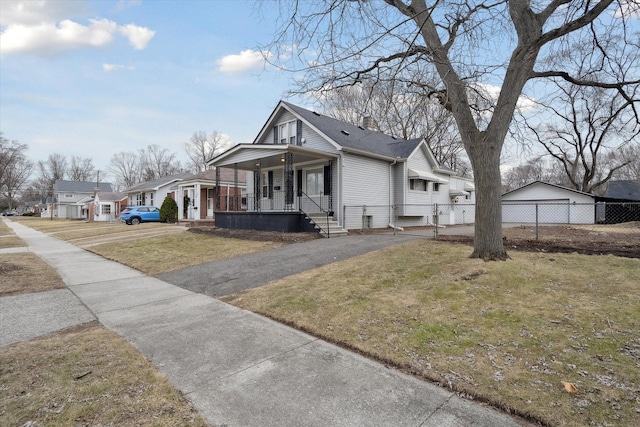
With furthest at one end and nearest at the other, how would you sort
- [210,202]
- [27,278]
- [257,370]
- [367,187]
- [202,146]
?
[202,146] < [210,202] < [367,187] < [27,278] < [257,370]

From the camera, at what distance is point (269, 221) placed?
46.7 ft

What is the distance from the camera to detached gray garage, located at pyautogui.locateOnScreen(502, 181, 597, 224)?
23.9 m

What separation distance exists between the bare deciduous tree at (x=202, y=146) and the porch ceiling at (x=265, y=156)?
39.0m

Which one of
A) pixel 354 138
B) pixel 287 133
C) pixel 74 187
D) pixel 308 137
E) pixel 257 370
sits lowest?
pixel 257 370

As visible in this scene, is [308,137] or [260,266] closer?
[260,266]

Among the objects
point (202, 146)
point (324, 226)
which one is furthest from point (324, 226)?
point (202, 146)

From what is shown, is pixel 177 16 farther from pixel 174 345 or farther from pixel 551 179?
pixel 551 179

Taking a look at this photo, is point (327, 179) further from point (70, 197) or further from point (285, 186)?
point (70, 197)

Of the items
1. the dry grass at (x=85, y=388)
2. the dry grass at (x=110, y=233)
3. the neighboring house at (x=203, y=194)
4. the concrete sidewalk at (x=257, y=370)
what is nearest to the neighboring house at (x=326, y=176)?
the dry grass at (x=110, y=233)

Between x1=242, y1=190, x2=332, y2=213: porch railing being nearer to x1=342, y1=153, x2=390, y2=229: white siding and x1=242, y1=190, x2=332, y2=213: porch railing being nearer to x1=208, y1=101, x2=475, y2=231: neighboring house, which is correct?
x1=208, y1=101, x2=475, y2=231: neighboring house

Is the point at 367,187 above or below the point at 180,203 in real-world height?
above

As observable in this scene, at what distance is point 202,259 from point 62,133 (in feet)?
75.5

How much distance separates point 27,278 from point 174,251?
4.00 meters

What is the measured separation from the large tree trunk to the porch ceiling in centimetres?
795
